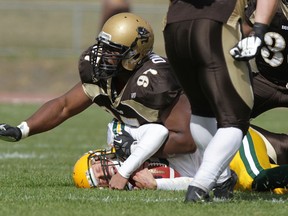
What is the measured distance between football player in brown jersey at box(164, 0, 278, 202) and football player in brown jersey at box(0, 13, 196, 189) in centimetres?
86

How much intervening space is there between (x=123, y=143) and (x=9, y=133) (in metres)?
0.73

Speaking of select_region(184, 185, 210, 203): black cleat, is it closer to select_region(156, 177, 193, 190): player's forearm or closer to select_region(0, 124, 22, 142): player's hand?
select_region(156, 177, 193, 190): player's forearm

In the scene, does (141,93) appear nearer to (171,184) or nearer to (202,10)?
(171,184)

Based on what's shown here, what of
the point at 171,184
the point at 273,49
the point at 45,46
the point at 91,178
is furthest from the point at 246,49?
the point at 45,46

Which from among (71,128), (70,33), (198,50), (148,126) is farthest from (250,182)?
(70,33)

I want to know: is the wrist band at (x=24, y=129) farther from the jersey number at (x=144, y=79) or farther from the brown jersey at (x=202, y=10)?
the brown jersey at (x=202, y=10)

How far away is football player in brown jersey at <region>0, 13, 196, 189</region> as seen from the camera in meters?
5.09

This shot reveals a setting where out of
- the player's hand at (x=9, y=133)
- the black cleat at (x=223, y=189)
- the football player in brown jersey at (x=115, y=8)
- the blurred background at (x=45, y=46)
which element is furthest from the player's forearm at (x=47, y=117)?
the blurred background at (x=45, y=46)

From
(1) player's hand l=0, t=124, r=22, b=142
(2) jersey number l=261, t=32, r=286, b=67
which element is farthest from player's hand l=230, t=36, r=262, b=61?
(1) player's hand l=0, t=124, r=22, b=142

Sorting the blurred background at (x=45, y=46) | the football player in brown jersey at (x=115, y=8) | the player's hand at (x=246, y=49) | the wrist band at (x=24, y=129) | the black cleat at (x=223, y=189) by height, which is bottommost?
the blurred background at (x=45, y=46)

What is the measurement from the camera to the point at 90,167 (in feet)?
17.5

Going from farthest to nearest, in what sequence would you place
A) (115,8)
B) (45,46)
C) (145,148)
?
(45,46)
(115,8)
(145,148)

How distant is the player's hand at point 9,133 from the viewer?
206 inches

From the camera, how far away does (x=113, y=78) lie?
210 inches
